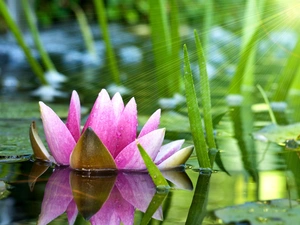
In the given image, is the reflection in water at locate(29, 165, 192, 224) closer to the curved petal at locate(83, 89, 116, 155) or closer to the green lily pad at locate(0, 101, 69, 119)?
the curved petal at locate(83, 89, 116, 155)

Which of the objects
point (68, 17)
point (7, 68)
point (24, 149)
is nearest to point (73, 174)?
point (24, 149)

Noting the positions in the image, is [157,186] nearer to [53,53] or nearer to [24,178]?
[24,178]

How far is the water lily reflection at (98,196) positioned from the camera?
1111mm

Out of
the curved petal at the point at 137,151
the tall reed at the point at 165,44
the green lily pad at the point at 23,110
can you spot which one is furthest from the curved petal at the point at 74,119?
the tall reed at the point at 165,44

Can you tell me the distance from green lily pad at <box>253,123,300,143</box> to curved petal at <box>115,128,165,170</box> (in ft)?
1.89

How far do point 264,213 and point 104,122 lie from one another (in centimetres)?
45

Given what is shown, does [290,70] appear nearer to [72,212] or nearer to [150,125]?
[150,125]

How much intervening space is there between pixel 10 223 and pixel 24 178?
38 cm

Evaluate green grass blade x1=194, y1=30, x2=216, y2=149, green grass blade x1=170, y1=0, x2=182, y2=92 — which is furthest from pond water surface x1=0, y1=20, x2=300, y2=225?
green grass blade x1=170, y1=0, x2=182, y2=92

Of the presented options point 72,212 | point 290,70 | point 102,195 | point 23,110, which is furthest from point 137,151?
point 290,70

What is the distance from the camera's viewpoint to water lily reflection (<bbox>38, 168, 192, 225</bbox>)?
1.11 meters

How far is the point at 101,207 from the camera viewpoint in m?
1.18

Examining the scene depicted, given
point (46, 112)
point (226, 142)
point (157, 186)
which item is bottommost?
point (226, 142)

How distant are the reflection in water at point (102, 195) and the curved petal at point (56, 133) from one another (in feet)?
0.16
